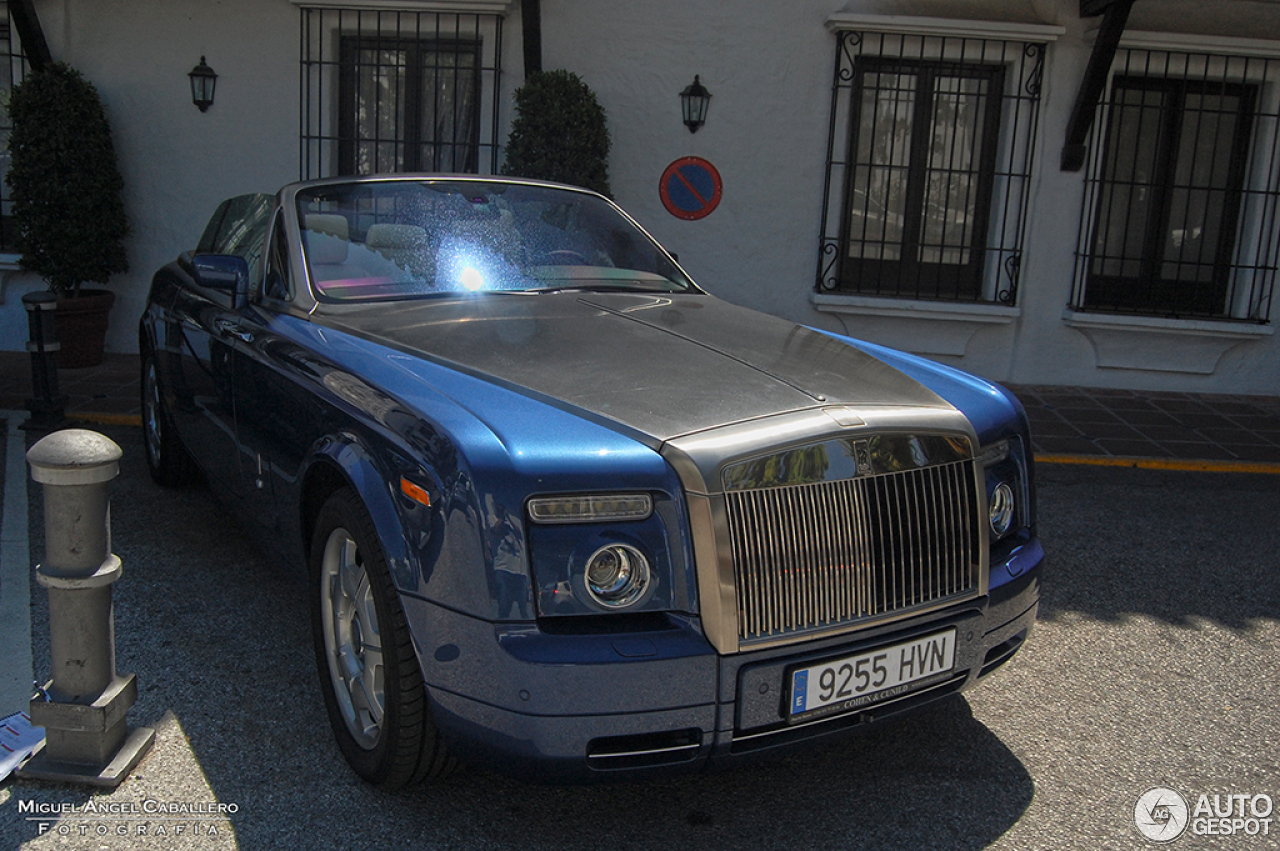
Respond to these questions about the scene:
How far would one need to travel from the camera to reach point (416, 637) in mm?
2348

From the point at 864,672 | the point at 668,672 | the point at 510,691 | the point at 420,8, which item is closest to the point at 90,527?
the point at 510,691

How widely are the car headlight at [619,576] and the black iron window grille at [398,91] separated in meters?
6.75

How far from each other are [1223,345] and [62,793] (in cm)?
884

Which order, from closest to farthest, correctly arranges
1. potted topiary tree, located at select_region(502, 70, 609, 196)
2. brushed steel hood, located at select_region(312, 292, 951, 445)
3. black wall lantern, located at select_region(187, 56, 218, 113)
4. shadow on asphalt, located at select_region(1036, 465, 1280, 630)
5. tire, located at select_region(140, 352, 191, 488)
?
brushed steel hood, located at select_region(312, 292, 951, 445), shadow on asphalt, located at select_region(1036, 465, 1280, 630), tire, located at select_region(140, 352, 191, 488), potted topiary tree, located at select_region(502, 70, 609, 196), black wall lantern, located at select_region(187, 56, 218, 113)

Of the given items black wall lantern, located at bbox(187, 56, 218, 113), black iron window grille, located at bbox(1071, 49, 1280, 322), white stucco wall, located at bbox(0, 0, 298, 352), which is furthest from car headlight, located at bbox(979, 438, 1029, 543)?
black wall lantern, located at bbox(187, 56, 218, 113)

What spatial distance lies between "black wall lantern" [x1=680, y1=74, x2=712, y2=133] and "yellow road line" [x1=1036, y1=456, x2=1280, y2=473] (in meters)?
3.87

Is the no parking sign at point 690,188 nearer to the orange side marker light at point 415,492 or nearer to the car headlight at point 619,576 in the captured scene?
the orange side marker light at point 415,492

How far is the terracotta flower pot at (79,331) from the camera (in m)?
8.06

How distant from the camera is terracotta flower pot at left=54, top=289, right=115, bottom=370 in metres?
8.06

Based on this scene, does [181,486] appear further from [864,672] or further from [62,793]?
[864,672]

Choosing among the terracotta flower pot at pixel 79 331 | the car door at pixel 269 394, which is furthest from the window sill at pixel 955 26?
the terracotta flower pot at pixel 79 331

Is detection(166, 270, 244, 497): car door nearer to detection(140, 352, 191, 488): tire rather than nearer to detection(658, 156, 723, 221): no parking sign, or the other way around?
detection(140, 352, 191, 488): tire

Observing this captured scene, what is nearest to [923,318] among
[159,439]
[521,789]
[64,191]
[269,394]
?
[159,439]

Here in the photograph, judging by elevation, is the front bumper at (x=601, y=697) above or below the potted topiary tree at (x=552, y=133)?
below
